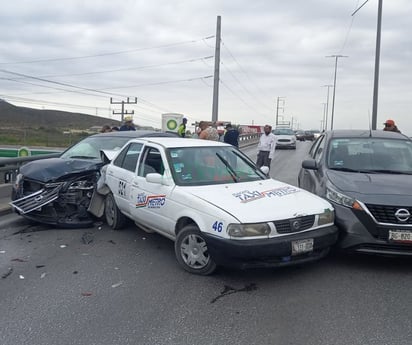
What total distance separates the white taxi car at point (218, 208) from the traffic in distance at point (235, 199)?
12mm

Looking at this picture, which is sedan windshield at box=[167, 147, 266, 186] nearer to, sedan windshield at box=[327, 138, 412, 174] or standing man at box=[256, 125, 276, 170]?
sedan windshield at box=[327, 138, 412, 174]

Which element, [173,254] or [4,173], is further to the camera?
[4,173]

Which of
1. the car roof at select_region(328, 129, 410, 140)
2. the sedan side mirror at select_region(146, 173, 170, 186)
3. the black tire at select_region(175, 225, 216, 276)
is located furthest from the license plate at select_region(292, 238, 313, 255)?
the car roof at select_region(328, 129, 410, 140)

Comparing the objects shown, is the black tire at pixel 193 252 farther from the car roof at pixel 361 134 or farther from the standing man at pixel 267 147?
the standing man at pixel 267 147

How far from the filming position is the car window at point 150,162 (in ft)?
20.2

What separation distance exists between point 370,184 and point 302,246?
1434 millimetres

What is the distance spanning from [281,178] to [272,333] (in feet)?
34.3

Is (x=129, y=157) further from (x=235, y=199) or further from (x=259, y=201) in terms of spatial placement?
(x=259, y=201)

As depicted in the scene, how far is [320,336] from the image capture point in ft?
11.8

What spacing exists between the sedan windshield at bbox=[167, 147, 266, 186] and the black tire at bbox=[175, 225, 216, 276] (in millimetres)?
712

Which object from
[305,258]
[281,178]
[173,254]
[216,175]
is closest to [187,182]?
[216,175]

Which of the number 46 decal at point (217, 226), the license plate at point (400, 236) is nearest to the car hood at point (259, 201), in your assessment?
the number 46 decal at point (217, 226)

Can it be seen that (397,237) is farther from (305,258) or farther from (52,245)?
(52,245)

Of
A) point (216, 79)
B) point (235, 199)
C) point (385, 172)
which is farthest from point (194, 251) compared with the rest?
point (216, 79)
